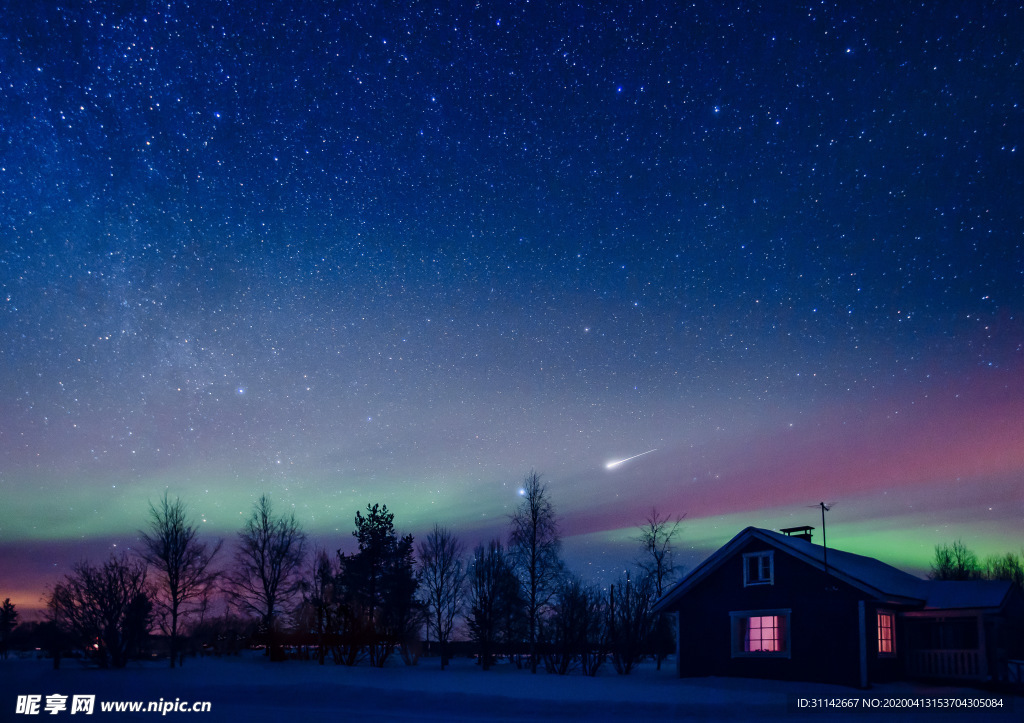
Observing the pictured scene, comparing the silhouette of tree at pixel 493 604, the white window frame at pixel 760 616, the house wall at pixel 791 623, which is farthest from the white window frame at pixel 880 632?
the silhouette of tree at pixel 493 604

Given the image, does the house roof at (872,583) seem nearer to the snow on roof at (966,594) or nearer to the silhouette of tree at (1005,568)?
the snow on roof at (966,594)

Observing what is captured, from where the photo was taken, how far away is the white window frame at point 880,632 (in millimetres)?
23875

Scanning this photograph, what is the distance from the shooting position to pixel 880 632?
24.5 m

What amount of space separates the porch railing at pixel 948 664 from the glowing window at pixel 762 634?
195 inches

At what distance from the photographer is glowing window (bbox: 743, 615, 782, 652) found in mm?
25516

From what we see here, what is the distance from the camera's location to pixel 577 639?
3572 cm

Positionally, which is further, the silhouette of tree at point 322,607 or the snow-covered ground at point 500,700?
the silhouette of tree at point 322,607

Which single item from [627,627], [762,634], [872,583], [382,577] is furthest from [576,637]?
[382,577]

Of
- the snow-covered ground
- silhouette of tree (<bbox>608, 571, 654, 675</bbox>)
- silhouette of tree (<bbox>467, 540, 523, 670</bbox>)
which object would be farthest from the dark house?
silhouette of tree (<bbox>467, 540, 523, 670</bbox>)

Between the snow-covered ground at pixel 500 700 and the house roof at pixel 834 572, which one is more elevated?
the house roof at pixel 834 572

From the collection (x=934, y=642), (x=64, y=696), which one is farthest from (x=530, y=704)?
(x=934, y=642)

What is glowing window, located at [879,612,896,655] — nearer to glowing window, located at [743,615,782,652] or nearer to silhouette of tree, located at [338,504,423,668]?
glowing window, located at [743,615,782,652]

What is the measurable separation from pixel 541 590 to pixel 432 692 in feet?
102

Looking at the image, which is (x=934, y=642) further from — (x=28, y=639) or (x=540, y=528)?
(x=28, y=639)
